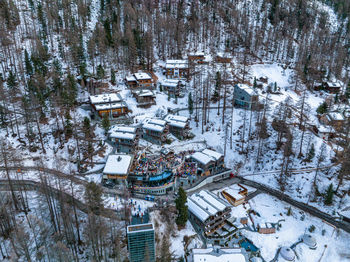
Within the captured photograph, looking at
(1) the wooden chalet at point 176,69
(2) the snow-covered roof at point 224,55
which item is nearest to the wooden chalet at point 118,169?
(1) the wooden chalet at point 176,69

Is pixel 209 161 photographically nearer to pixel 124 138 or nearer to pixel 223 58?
pixel 124 138

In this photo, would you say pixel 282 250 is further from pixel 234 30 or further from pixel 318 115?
pixel 234 30

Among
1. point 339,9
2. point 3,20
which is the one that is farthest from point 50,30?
point 339,9

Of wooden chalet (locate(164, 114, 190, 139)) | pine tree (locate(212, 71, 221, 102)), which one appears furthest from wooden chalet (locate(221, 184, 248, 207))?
pine tree (locate(212, 71, 221, 102))

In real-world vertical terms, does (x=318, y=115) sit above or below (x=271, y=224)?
above

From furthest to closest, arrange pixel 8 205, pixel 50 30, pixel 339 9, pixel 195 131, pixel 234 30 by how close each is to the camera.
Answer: pixel 339 9, pixel 234 30, pixel 50 30, pixel 195 131, pixel 8 205

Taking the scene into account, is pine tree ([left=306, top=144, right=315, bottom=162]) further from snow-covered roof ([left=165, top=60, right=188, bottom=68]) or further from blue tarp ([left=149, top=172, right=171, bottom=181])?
snow-covered roof ([left=165, top=60, right=188, bottom=68])

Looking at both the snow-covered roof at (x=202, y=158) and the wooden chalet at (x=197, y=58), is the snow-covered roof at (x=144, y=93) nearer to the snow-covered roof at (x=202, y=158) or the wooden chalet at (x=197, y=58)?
the snow-covered roof at (x=202, y=158)
